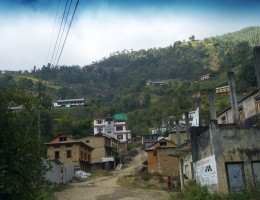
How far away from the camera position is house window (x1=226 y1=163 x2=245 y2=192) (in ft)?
59.5

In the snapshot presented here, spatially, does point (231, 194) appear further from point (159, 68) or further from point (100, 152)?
point (159, 68)

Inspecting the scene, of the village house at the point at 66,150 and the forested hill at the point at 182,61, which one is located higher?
the forested hill at the point at 182,61

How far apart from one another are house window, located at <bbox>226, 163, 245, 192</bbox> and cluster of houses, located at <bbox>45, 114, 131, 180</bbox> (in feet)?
75.1

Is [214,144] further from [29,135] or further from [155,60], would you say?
[155,60]

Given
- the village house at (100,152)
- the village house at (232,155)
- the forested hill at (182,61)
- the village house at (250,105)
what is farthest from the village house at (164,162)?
the forested hill at (182,61)

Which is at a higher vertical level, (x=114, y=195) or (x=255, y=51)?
(x=255, y=51)

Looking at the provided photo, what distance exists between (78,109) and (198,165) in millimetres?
93459

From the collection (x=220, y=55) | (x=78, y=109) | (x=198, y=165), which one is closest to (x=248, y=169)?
(x=198, y=165)

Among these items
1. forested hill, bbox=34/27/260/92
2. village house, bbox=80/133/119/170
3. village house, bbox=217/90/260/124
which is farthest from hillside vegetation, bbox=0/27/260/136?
village house, bbox=217/90/260/124

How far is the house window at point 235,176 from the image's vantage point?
18.1m

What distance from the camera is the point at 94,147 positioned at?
208 ft

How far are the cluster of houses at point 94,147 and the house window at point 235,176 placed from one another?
22.9 meters

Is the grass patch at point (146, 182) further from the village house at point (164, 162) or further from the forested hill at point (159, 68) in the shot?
the forested hill at point (159, 68)

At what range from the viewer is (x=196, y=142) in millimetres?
21500
